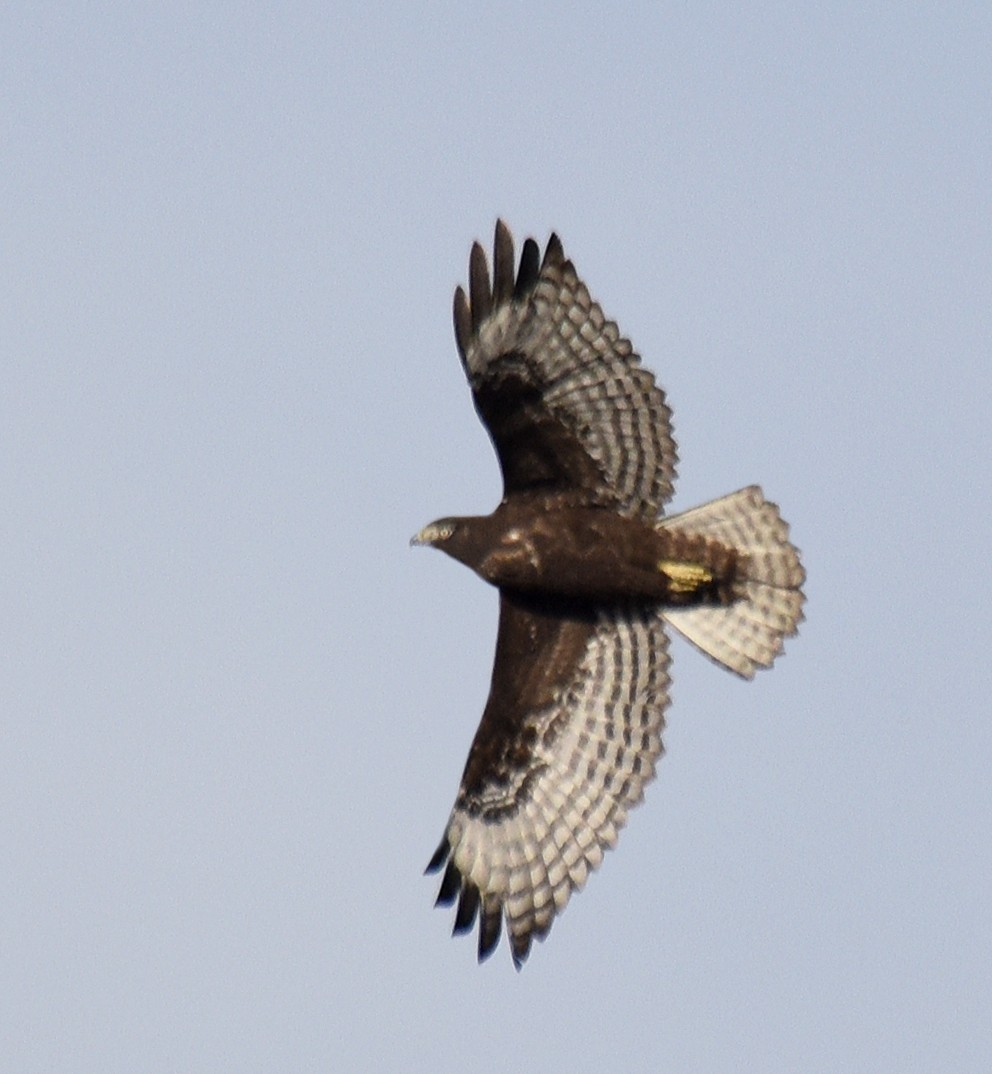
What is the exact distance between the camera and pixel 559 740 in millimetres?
15781

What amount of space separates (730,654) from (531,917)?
201 cm

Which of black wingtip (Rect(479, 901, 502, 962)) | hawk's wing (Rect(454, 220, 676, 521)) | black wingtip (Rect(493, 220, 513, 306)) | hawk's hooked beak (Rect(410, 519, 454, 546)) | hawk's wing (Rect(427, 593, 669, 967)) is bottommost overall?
black wingtip (Rect(479, 901, 502, 962))

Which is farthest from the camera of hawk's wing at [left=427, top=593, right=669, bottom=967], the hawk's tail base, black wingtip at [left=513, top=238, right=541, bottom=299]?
hawk's wing at [left=427, top=593, right=669, bottom=967]

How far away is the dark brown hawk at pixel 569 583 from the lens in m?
14.7

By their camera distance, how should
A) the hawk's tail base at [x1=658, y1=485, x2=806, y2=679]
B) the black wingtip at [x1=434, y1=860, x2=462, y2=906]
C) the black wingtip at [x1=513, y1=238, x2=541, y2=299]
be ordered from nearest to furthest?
the black wingtip at [x1=513, y1=238, x2=541, y2=299] → the hawk's tail base at [x1=658, y1=485, x2=806, y2=679] → the black wingtip at [x1=434, y1=860, x2=462, y2=906]

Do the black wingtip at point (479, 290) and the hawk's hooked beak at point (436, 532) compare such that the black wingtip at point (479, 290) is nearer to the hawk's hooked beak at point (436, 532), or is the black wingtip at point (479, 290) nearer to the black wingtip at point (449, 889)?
the hawk's hooked beak at point (436, 532)

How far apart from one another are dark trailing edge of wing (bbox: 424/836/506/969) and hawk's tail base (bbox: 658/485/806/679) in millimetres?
2049

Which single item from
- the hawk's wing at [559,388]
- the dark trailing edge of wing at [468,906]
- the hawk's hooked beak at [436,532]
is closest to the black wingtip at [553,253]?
the hawk's wing at [559,388]

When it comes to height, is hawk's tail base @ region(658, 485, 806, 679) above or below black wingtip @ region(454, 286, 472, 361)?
below

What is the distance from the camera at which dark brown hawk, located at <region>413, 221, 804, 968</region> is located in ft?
48.2

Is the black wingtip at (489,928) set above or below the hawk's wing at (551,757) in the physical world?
below

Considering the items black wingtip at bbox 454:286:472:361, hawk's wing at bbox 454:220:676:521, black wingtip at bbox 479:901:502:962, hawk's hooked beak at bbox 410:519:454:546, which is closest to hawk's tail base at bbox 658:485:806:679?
hawk's wing at bbox 454:220:676:521

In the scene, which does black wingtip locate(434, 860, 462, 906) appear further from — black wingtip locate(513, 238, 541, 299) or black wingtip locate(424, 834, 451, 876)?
black wingtip locate(513, 238, 541, 299)

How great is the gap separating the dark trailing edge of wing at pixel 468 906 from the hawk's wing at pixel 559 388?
2.50 meters
